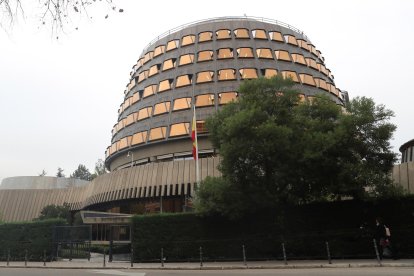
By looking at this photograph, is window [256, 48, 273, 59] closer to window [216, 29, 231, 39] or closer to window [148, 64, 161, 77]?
window [216, 29, 231, 39]

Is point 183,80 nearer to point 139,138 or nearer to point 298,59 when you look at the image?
point 139,138

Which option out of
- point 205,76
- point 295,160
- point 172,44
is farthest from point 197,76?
point 295,160

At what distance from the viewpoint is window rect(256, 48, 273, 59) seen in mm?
55088

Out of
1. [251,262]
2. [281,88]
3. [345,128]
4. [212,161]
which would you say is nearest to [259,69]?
[212,161]

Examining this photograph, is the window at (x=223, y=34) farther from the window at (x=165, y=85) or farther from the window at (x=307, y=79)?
the window at (x=307, y=79)

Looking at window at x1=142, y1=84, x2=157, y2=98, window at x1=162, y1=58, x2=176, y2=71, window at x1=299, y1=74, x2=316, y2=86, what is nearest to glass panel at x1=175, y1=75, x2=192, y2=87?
window at x1=162, y1=58, x2=176, y2=71

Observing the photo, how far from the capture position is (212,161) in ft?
132

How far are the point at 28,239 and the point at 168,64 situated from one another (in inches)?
1364

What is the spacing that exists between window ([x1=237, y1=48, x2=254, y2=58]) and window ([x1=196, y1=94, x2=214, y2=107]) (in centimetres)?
854

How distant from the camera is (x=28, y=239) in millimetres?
28734

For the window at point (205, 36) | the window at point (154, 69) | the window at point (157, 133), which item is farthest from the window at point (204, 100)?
the window at point (205, 36)

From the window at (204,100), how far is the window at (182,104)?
51.9 inches

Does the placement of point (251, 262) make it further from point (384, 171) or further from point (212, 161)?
point (212, 161)

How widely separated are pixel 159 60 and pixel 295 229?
42.2m
